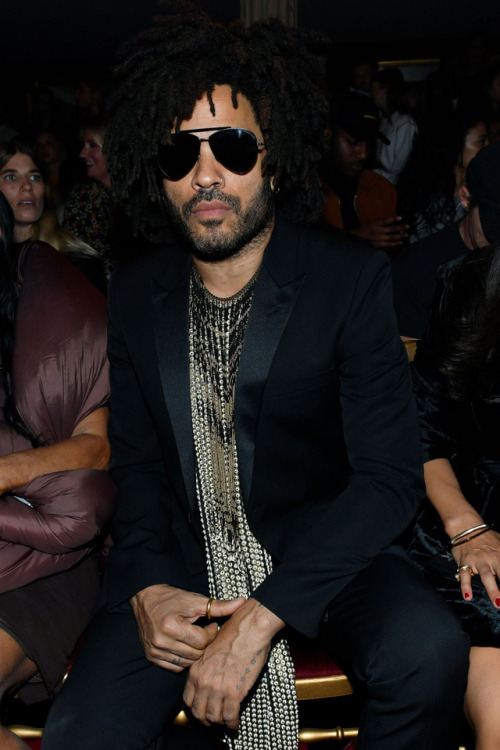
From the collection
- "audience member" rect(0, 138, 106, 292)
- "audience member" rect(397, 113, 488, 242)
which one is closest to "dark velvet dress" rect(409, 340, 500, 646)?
"audience member" rect(0, 138, 106, 292)

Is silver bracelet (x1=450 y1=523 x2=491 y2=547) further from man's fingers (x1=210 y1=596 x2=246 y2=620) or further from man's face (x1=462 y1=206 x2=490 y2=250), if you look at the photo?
man's face (x1=462 y1=206 x2=490 y2=250)

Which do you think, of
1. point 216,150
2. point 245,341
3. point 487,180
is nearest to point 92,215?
point 487,180

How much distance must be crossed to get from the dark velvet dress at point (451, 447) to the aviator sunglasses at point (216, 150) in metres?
0.75

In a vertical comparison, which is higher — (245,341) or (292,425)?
(245,341)

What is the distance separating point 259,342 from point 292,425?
216 mm

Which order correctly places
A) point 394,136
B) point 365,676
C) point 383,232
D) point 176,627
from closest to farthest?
point 365,676 → point 176,627 → point 383,232 → point 394,136

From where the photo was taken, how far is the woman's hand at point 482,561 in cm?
172

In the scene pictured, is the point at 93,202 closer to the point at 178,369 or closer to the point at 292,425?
the point at 178,369

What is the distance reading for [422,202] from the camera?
4207 mm

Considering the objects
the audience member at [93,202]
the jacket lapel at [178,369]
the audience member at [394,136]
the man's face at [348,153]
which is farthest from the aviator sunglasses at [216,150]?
the audience member at [394,136]

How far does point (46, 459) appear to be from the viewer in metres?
1.93

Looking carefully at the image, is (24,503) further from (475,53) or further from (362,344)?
(475,53)

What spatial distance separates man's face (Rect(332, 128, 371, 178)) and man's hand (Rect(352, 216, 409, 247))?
0.37m

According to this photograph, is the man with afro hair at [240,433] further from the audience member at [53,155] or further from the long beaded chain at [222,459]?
the audience member at [53,155]
